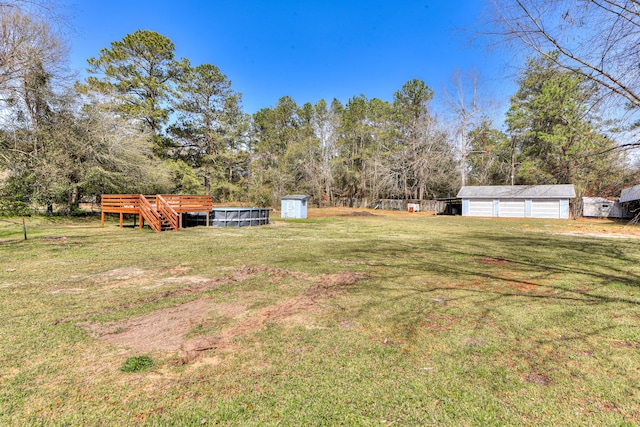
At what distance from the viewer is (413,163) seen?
123 ft

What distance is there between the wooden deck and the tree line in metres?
4.55

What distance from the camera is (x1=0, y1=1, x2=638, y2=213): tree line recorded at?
25.0ft

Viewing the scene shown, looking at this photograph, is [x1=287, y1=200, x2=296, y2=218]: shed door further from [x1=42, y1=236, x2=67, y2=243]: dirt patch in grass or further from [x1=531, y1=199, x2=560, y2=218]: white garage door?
[x1=531, y1=199, x2=560, y2=218]: white garage door

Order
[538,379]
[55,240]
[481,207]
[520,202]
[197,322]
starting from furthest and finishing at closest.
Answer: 1. [481,207]
2. [520,202]
3. [55,240]
4. [197,322]
5. [538,379]

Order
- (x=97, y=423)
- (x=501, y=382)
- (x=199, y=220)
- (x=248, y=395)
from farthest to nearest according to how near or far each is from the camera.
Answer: (x=199, y=220)
(x=501, y=382)
(x=248, y=395)
(x=97, y=423)

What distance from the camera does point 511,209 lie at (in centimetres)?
2908

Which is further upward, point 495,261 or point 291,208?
point 291,208

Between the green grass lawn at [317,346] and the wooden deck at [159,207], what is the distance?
7.69 meters

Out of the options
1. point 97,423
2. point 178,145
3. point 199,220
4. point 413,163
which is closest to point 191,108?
point 178,145

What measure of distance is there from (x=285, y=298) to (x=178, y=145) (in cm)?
3038

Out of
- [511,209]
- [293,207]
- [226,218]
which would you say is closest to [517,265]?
[226,218]

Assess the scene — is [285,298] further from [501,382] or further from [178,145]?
[178,145]

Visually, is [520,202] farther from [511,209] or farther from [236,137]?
[236,137]

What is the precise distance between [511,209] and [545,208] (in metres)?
2.78
